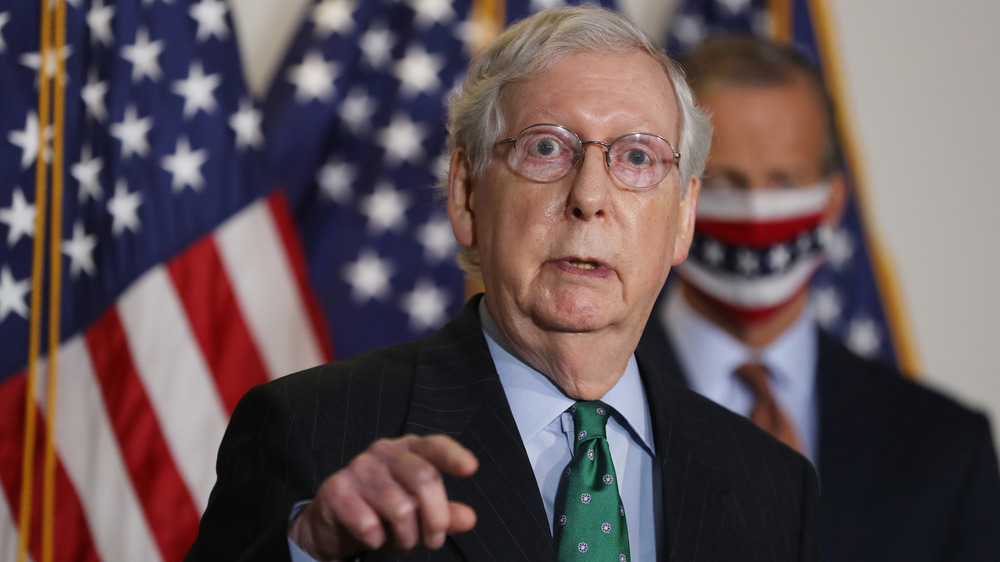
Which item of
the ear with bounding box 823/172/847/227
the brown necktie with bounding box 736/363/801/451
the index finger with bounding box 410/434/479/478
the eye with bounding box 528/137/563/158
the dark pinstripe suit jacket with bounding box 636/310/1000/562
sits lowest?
the dark pinstripe suit jacket with bounding box 636/310/1000/562

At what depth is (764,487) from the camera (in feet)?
5.89

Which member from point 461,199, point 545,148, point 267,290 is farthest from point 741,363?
point 545,148

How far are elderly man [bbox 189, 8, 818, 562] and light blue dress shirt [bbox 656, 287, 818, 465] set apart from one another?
138 cm

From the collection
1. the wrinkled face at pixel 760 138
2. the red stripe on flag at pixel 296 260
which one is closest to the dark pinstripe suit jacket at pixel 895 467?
the wrinkled face at pixel 760 138

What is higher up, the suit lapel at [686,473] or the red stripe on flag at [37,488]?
the suit lapel at [686,473]

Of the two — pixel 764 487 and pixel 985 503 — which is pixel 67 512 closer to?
pixel 764 487

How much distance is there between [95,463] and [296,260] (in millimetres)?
814

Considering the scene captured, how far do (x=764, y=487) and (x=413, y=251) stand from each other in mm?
1840

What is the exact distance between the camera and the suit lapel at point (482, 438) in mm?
1407

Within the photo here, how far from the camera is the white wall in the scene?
407 centimetres

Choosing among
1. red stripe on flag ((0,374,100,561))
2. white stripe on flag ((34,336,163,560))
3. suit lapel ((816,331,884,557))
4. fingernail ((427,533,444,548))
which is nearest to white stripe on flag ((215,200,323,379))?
white stripe on flag ((34,336,163,560))

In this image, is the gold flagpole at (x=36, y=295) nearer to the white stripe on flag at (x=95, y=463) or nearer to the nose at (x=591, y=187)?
the white stripe on flag at (x=95, y=463)

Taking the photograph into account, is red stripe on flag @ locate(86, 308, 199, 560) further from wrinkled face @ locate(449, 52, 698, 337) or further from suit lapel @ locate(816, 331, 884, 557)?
suit lapel @ locate(816, 331, 884, 557)

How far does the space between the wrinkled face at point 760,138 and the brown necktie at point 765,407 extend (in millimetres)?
561
